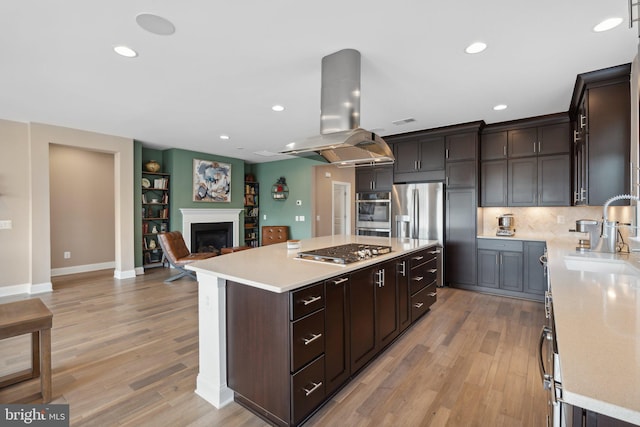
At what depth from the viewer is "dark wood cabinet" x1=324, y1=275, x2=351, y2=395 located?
74.2 inches

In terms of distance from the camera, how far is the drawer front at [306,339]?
163 centimetres

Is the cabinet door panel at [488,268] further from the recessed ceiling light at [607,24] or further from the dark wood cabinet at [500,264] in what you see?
the recessed ceiling light at [607,24]

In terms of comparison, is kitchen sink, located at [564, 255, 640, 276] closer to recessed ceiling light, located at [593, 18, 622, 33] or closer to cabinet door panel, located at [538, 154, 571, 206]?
recessed ceiling light, located at [593, 18, 622, 33]

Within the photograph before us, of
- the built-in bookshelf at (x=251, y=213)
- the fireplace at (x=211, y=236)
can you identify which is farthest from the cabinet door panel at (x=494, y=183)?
the built-in bookshelf at (x=251, y=213)

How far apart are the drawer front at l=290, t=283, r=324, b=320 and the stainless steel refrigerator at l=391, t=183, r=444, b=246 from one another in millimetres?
3442

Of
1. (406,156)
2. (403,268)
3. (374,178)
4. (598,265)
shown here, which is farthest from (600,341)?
(374,178)

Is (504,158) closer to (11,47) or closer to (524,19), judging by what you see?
(524,19)

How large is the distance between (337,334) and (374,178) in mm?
3903

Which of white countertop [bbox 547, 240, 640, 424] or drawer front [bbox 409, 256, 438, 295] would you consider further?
drawer front [bbox 409, 256, 438, 295]

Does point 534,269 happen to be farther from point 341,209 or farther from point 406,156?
point 341,209

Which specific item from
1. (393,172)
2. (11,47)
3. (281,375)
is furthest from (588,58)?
A: (11,47)

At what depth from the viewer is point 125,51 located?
246 centimetres

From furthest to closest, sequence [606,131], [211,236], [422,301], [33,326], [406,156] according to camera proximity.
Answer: [211,236], [406,156], [422,301], [606,131], [33,326]

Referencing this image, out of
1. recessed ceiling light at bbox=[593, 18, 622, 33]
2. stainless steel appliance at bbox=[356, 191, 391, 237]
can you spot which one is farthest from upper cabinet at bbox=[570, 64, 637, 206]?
stainless steel appliance at bbox=[356, 191, 391, 237]
